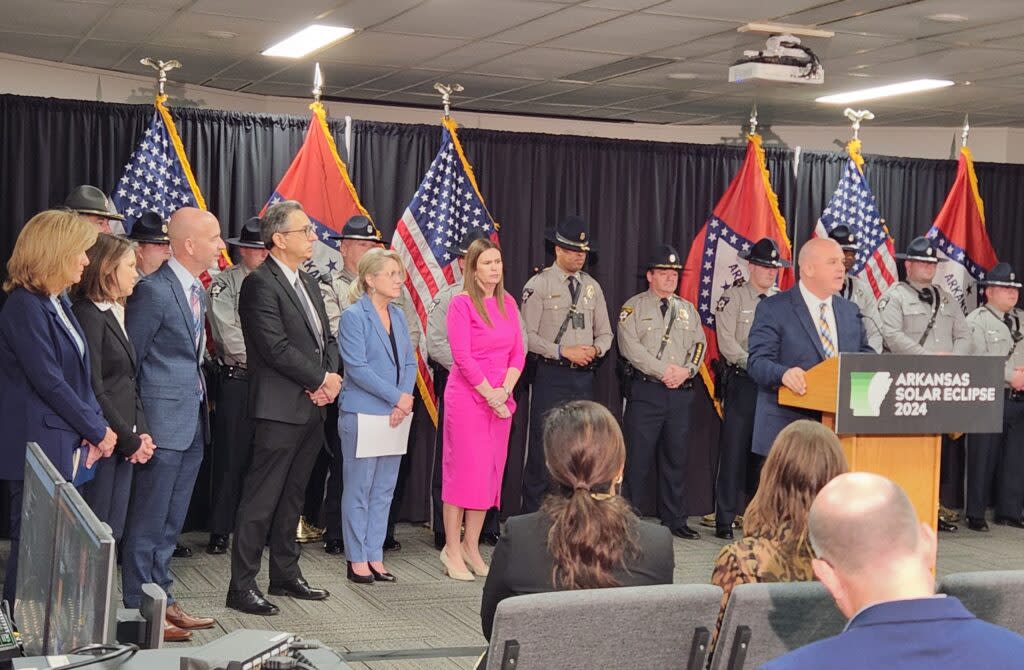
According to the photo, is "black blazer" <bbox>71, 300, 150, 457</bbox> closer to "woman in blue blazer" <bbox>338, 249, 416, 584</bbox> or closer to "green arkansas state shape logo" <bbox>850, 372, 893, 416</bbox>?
"woman in blue blazer" <bbox>338, 249, 416, 584</bbox>

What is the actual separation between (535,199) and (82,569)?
6.25 metres

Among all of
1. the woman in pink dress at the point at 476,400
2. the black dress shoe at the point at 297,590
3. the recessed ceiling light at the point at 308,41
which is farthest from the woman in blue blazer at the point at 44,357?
the recessed ceiling light at the point at 308,41

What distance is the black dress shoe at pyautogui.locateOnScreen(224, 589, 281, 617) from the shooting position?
5168 millimetres

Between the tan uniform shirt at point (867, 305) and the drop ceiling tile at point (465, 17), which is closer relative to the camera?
the drop ceiling tile at point (465, 17)

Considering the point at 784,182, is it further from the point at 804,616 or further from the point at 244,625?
the point at 804,616

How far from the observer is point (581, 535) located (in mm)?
2844

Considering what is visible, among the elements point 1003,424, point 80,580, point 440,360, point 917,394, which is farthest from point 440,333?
point 80,580

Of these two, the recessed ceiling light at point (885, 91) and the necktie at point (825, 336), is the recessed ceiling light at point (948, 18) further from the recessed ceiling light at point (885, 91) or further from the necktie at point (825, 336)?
the recessed ceiling light at point (885, 91)

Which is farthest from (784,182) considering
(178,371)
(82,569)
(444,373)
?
(82,569)

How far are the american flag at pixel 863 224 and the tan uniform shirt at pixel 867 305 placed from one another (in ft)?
0.95

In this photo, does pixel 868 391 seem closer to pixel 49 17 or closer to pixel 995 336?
pixel 995 336

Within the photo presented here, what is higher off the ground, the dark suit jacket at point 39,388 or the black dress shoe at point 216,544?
the dark suit jacket at point 39,388

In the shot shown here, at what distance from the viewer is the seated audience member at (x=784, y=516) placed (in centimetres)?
297

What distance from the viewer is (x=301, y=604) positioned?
5.41 m
